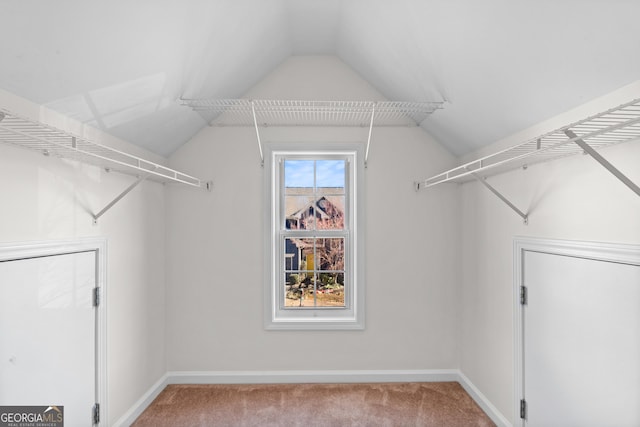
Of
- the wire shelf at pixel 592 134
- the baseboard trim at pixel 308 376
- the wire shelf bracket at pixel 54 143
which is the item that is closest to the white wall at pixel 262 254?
the baseboard trim at pixel 308 376

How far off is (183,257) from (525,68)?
2.60m


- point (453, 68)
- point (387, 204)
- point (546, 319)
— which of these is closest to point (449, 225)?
point (387, 204)

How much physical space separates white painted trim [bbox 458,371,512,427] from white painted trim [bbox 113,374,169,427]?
2355mm

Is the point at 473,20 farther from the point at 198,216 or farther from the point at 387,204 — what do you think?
the point at 198,216

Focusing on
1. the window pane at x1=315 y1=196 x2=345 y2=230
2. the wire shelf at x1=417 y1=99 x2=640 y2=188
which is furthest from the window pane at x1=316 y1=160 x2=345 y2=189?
the wire shelf at x1=417 y1=99 x2=640 y2=188

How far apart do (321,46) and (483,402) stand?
2.86 metres

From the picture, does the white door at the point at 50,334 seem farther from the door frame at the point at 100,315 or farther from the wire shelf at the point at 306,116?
the wire shelf at the point at 306,116

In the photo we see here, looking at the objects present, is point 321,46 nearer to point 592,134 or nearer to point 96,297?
point 592,134

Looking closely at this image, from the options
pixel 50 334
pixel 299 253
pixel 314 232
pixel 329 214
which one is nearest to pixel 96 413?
pixel 50 334

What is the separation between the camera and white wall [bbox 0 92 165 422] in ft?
4.78

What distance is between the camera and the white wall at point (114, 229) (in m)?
1.46

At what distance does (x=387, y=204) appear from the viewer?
114 inches

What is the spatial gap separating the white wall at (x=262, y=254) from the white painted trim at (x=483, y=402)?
161 mm

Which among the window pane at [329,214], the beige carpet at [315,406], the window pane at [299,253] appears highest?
the window pane at [329,214]
